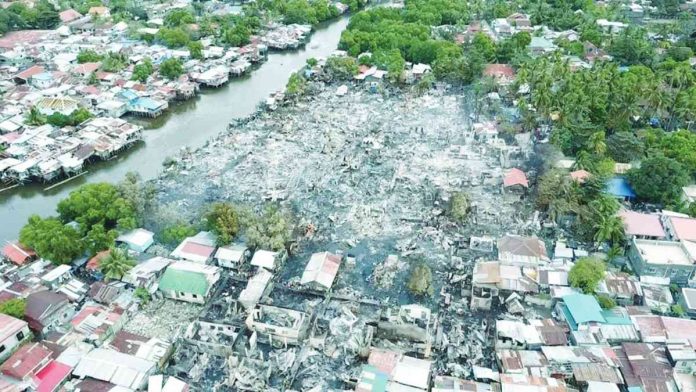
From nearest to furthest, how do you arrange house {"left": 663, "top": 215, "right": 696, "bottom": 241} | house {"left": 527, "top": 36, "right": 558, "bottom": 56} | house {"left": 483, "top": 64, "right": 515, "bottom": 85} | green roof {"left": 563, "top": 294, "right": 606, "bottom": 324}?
1. green roof {"left": 563, "top": 294, "right": 606, "bottom": 324}
2. house {"left": 663, "top": 215, "right": 696, "bottom": 241}
3. house {"left": 483, "top": 64, "right": 515, "bottom": 85}
4. house {"left": 527, "top": 36, "right": 558, "bottom": 56}

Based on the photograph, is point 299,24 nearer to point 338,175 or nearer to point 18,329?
point 338,175

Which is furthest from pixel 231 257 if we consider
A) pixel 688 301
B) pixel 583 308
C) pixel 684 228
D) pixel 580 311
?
pixel 684 228

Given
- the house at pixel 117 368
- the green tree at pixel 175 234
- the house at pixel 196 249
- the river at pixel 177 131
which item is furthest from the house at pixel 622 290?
the river at pixel 177 131

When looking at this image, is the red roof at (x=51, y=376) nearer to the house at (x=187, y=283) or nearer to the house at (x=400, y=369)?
the house at (x=187, y=283)

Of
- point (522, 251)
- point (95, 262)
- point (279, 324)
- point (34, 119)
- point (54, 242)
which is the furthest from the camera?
point (34, 119)

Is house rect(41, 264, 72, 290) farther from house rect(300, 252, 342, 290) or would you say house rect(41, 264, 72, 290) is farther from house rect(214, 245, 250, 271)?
house rect(300, 252, 342, 290)

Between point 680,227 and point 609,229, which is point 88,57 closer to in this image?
point 609,229

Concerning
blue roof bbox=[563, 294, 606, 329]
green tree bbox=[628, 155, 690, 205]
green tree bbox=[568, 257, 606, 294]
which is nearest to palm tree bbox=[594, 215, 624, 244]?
green tree bbox=[568, 257, 606, 294]
